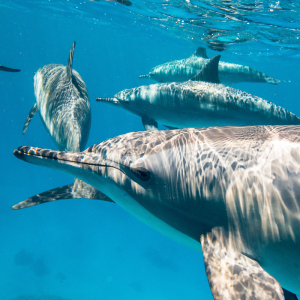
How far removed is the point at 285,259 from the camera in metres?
1.94

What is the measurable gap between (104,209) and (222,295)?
3221cm

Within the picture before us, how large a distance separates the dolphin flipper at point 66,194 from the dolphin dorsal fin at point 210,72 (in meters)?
5.72

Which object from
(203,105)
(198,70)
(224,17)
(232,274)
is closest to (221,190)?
(232,274)

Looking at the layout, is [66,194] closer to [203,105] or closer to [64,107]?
[64,107]

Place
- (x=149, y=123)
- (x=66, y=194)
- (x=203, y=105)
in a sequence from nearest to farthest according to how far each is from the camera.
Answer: (x=66, y=194), (x=203, y=105), (x=149, y=123)

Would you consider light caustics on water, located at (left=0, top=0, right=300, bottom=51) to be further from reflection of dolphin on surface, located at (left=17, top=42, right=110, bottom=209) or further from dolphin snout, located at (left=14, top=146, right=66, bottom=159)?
dolphin snout, located at (left=14, top=146, right=66, bottom=159)

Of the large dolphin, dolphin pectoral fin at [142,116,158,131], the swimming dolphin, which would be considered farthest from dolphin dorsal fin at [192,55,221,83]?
the large dolphin

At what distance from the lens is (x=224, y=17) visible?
15445 mm

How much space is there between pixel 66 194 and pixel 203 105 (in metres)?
5.01

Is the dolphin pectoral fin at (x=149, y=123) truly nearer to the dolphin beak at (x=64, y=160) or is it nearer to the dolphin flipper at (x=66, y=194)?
the dolphin flipper at (x=66, y=194)

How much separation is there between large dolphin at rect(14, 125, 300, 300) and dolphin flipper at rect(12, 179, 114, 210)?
39 centimetres

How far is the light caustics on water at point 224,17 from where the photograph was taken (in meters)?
13.6

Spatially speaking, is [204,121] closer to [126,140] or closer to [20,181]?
[126,140]

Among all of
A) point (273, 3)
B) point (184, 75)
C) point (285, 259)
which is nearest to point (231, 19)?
point (273, 3)
